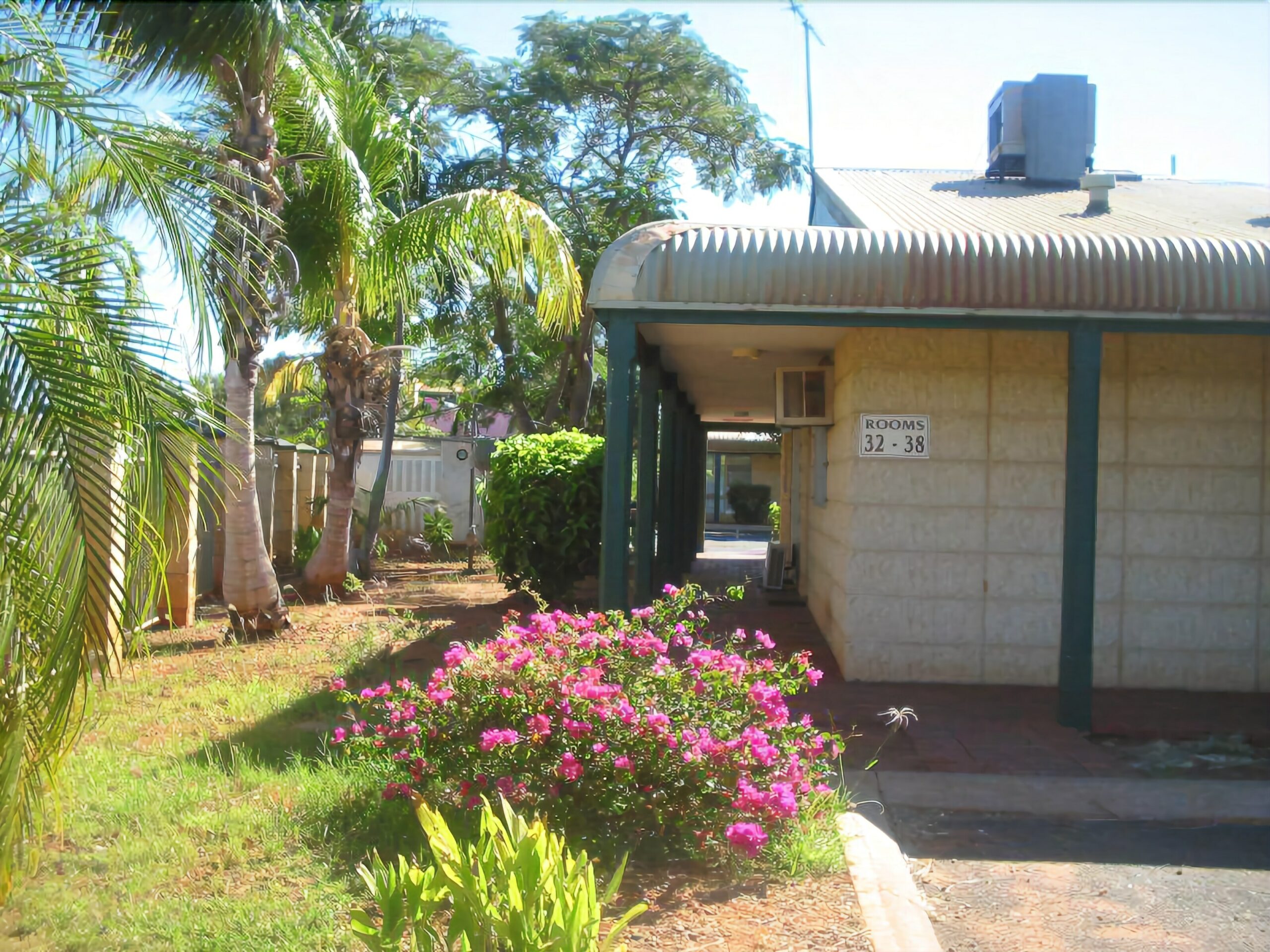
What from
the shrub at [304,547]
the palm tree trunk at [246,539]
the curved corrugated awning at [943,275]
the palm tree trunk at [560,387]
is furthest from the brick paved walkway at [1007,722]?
the palm tree trunk at [560,387]

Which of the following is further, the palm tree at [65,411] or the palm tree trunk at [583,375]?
the palm tree trunk at [583,375]

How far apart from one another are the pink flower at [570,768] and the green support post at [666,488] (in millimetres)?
8503

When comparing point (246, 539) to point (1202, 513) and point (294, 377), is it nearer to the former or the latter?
point (1202, 513)

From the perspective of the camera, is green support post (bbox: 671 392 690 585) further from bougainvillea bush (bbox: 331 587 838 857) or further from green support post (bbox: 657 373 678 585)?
bougainvillea bush (bbox: 331 587 838 857)

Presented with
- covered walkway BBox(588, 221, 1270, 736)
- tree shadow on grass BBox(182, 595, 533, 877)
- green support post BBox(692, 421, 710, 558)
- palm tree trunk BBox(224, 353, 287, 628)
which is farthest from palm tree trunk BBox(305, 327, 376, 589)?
green support post BBox(692, 421, 710, 558)

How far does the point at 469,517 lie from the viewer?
1791cm

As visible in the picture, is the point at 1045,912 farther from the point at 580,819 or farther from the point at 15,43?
the point at 15,43

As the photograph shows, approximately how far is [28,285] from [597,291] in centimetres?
368

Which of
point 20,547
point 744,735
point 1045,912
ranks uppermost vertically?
point 20,547

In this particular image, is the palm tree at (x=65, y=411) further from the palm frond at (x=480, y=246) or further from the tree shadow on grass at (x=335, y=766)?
the palm frond at (x=480, y=246)

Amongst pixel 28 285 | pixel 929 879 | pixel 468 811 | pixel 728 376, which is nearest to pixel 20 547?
pixel 28 285

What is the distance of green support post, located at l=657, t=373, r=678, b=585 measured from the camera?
517 inches

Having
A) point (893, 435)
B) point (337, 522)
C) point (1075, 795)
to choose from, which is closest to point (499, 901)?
point (1075, 795)

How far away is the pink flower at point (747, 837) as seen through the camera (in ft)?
14.1
